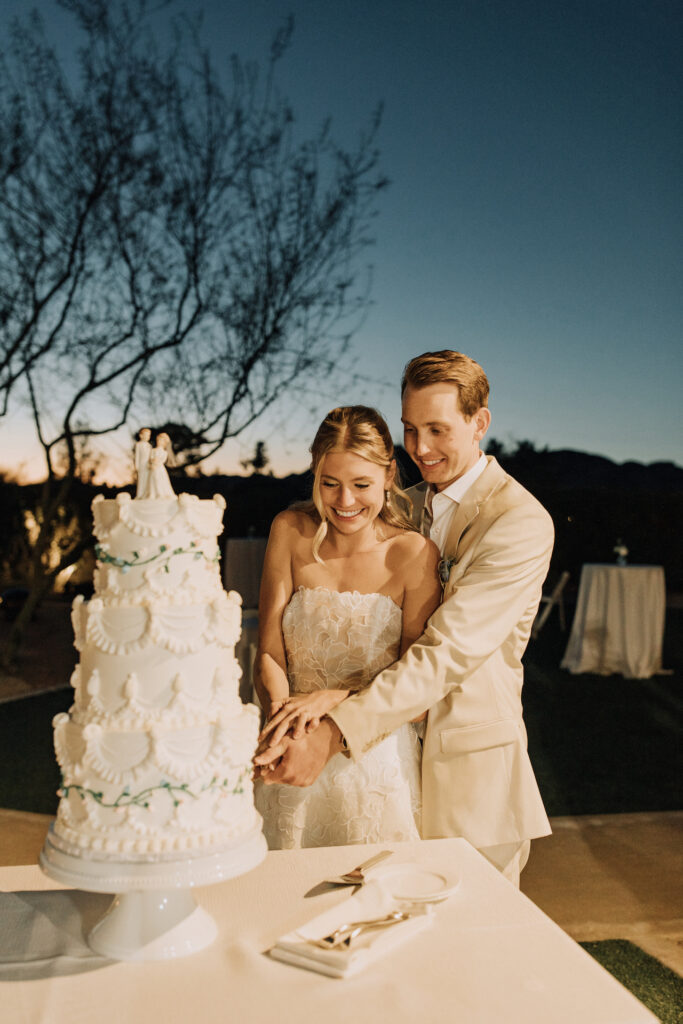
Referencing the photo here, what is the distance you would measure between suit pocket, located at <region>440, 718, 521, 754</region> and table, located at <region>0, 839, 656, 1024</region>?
0.69 m

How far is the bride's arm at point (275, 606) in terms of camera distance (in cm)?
242

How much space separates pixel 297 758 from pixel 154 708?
2.43 feet

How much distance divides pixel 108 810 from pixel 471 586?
1.24 metres

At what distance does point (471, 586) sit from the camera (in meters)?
2.27

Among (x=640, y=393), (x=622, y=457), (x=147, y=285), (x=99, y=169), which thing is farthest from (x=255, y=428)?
(x=622, y=457)

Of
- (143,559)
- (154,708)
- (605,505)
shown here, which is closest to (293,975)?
(154,708)

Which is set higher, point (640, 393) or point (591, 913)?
point (640, 393)

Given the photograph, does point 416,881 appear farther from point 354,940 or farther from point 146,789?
point 146,789

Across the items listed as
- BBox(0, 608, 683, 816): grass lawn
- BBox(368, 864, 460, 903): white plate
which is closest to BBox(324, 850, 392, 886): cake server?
BBox(368, 864, 460, 903): white plate

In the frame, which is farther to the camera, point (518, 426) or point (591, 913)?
point (518, 426)

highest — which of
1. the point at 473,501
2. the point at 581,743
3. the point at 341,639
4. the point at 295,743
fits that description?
the point at 473,501

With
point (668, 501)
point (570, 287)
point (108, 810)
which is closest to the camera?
point (108, 810)

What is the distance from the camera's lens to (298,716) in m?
2.03

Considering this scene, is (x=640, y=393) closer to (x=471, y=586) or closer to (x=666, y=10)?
(x=666, y=10)
